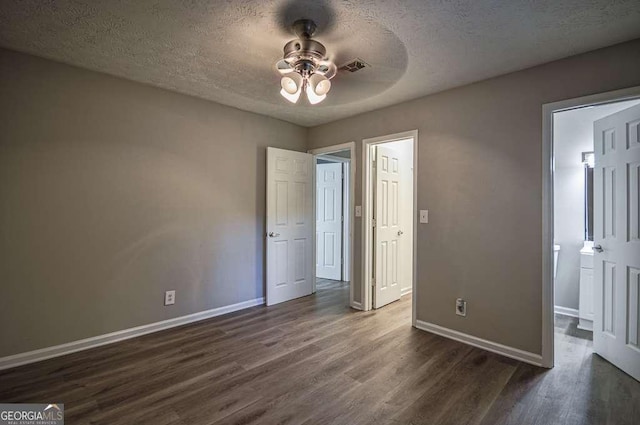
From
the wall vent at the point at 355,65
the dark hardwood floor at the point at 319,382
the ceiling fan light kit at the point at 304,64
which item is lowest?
the dark hardwood floor at the point at 319,382

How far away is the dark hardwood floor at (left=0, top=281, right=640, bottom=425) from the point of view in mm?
1804

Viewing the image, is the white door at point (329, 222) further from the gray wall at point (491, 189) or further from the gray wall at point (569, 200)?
the gray wall at point (569, 200)

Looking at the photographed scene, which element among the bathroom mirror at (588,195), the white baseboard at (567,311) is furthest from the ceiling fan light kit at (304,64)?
the white baseboard at (567,311)

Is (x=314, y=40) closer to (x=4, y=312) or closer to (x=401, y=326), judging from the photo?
(x=401, y=326)

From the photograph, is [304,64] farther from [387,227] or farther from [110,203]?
[387,227]

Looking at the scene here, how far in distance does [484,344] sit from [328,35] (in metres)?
2.77

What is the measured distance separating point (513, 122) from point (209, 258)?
3186 millimetres

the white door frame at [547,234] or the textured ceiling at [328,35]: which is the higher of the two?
the textured ceiling at [328,35]

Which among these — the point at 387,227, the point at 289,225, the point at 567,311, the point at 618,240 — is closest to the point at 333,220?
the point at 289,225

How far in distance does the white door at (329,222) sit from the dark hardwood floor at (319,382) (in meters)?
2.37

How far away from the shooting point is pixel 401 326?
10.3 feet

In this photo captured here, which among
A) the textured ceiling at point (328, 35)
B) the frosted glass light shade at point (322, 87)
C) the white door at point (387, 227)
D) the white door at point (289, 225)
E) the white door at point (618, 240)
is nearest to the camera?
the textured ceiling at point (328, 35)

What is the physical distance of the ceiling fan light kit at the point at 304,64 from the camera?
1.94 meters

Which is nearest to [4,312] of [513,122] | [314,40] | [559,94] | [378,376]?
[378,376]
